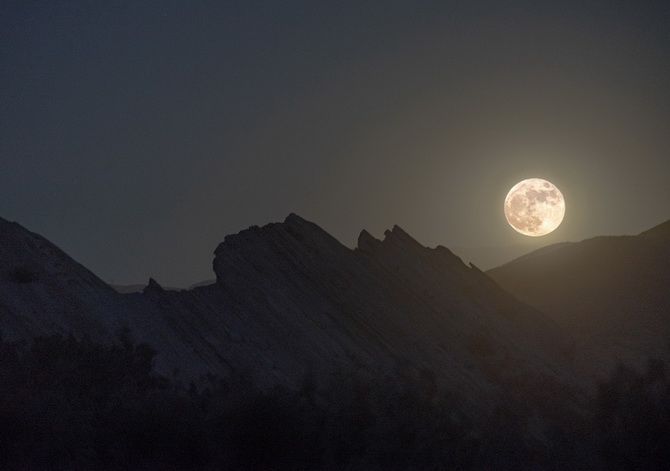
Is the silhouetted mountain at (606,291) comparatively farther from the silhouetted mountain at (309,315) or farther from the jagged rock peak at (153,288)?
the jagged rock peak at (153,288)

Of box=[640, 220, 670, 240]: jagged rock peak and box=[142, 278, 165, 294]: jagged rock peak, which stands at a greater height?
box=[142, 278, 165, 294]: jagged rock peak

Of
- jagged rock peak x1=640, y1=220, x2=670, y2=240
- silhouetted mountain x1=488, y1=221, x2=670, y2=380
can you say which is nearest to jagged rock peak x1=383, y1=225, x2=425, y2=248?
silhouetted mountain x1=488, y1=221, x2=670, y2=380

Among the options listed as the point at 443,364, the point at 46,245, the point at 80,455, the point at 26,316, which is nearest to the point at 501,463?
the point at 443,364

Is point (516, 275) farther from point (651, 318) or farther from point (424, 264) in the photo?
point (424, 264)

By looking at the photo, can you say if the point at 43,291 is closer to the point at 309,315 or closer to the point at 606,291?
the point at 309,315

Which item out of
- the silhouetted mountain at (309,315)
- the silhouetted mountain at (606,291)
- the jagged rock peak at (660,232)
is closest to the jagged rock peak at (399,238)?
the silhouetted mountain at (309,315)

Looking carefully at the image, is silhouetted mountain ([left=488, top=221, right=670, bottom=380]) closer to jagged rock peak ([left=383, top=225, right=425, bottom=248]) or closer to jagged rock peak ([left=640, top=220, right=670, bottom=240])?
jagged rock peak ([left=640, top=220, right=670, bottom=240])

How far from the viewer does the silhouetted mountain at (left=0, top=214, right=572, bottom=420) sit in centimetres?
5188

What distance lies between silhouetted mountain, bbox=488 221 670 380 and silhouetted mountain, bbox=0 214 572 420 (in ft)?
17.5

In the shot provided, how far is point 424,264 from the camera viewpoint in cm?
7106

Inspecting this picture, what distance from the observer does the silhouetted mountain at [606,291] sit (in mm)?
72125

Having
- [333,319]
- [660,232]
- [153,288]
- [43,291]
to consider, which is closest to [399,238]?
[333,319]

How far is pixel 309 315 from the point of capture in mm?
58812

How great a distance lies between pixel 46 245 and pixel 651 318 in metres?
47.8
